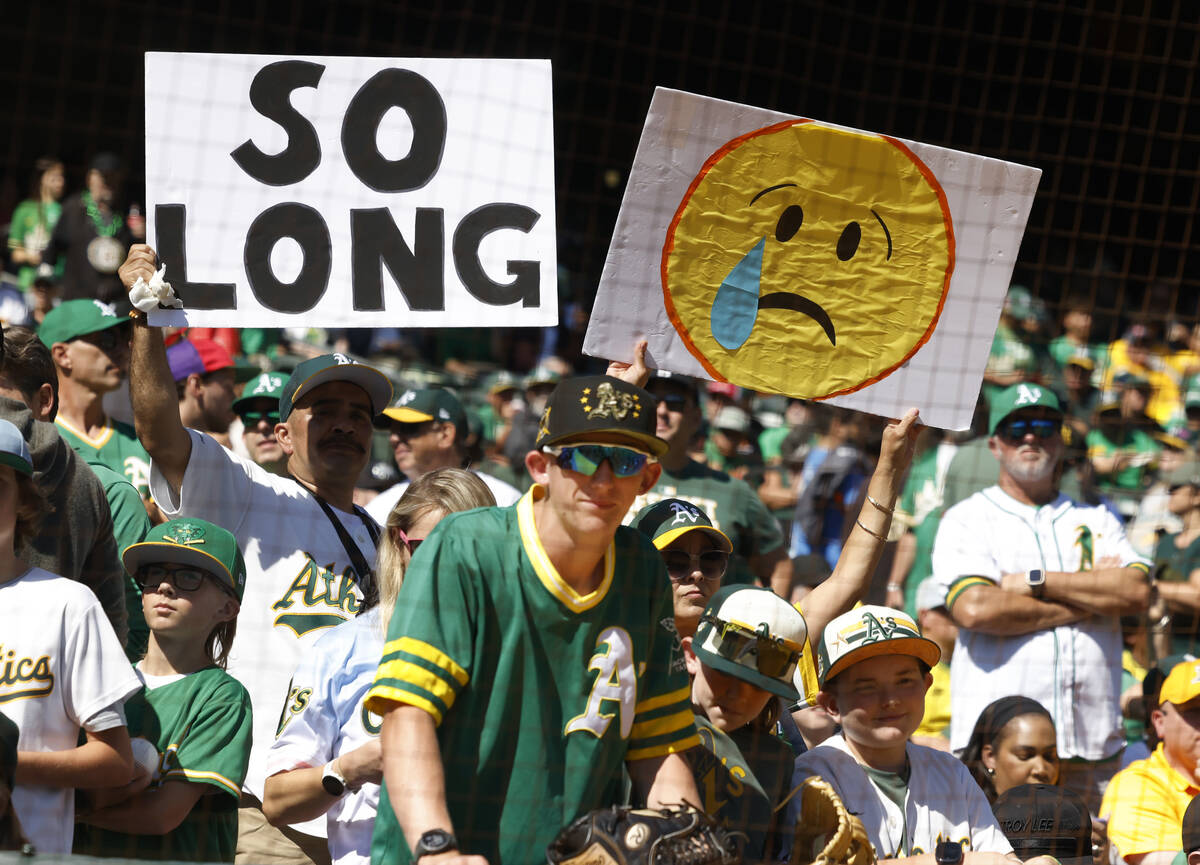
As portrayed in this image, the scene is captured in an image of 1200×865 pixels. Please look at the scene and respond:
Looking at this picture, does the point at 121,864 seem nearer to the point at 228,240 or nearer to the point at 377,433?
the point at 228,240

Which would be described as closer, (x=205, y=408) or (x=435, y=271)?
(x=435, y=271)

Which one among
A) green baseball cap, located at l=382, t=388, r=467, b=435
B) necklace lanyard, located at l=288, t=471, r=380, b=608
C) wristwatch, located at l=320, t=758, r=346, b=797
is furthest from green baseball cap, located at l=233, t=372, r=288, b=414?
wristwatch, located at l=320, t=758, r=346, b=797

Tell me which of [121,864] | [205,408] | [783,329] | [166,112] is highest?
[166,112]

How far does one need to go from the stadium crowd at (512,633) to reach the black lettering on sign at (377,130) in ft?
1.75

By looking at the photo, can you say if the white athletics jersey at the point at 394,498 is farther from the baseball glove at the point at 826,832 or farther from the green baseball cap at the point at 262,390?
the baseball glove at the point at 826,832

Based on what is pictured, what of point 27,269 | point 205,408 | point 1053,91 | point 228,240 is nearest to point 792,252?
point 228,240

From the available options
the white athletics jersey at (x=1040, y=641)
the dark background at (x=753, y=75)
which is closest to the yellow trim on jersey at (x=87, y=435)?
the white athletics jersey at (x=1040, y=641)

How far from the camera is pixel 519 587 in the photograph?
2863 millimetres

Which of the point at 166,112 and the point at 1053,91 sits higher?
the point at 1053,91

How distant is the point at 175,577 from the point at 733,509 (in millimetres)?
2542

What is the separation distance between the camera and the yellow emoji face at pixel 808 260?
4.22 meters

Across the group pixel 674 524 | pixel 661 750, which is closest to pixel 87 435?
pixel 674 524

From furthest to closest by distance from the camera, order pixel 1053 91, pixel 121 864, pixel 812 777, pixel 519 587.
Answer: pixel 1053 91 < pixel 812 777 < pixel 519 587 < pixel 121 864

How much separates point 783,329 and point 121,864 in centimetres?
237
